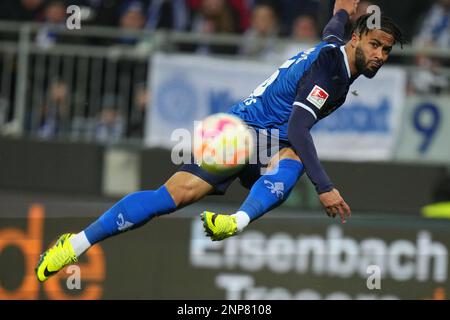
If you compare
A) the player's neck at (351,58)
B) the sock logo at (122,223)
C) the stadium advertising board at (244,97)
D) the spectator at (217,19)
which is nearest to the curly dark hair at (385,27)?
the player's neck at (351,58)

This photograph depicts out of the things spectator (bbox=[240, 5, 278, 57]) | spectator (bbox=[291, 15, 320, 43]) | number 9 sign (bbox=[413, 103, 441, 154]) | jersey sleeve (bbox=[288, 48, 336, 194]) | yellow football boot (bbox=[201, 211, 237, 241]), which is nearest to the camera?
yellow football boot (bbox=[201, 211, 237, 241])

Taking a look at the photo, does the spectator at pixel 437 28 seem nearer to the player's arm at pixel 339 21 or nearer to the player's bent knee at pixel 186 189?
the player's arm at pixel 339 21

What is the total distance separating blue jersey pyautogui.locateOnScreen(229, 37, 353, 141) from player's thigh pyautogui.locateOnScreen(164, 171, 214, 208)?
0.58 m

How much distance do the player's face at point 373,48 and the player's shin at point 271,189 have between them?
2.89ft

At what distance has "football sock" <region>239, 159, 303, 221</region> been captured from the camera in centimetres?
841

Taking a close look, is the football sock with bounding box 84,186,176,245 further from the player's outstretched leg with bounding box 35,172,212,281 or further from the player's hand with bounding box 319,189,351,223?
the player's hand with bounding box 319,189,351,223

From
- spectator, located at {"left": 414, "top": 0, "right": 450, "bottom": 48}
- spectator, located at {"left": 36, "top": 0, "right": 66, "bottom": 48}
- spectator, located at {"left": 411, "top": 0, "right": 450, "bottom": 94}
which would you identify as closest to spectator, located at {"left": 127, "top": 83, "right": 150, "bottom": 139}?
spectator, located at {"left": 36, "top": 0, "right": 66, "bottom": 48}

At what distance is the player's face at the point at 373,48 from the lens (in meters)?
8.23

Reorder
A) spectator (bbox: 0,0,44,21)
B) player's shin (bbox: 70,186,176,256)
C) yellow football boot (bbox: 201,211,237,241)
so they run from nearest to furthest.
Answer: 1. yellow football boot (bbox: 201,211,237,241)
2. player's shin (bbox: 70,186,176,256)
3. spectator (bbox: 0,0,44,21)

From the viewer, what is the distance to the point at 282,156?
28.3ft
